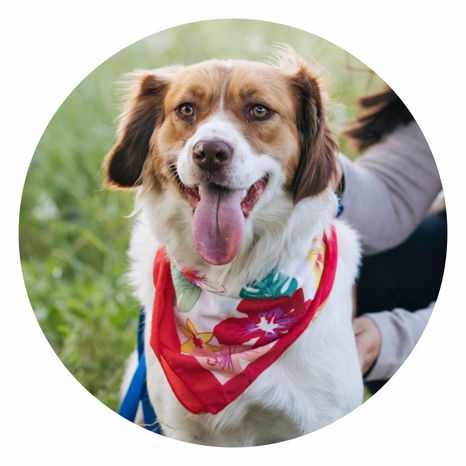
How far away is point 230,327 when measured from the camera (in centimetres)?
202

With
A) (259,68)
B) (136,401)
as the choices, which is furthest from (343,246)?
(136,401)

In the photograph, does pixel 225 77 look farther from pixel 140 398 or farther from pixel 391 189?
pixel 140 398

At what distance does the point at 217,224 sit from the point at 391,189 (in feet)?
4.43

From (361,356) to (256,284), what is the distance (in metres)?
0.74

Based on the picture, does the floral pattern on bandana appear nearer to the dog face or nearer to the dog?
the dog

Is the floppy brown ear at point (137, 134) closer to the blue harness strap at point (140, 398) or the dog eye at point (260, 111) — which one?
the dog eye at point (260, 111)

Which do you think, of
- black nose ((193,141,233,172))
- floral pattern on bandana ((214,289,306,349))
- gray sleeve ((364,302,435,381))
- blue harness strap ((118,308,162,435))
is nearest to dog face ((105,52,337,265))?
black nose ((193,141,233,172))

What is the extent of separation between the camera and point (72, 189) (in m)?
4.09

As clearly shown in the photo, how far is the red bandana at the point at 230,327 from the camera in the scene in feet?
6.57

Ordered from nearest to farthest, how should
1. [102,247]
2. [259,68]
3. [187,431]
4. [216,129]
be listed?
[216,129]
[259,68]
[187,431]
[102,247]

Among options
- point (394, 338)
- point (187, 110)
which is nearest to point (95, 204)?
point (187, 110)

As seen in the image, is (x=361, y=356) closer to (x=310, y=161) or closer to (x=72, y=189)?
(x=310, y=161)

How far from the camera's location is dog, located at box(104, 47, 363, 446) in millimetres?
1922

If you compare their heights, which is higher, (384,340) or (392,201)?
(392,201)
